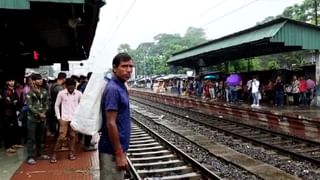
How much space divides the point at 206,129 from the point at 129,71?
42.8 feet

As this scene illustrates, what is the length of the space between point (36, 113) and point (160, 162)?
2.72 metres

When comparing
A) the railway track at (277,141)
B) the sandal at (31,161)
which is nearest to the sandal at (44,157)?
the sandal at (31,161)

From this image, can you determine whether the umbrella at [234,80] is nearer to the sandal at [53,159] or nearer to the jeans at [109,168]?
the sandal at [53,159]

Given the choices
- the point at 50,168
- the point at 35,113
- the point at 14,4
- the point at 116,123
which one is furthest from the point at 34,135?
the point at 116,123

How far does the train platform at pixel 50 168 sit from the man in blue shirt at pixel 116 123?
12.7 feet

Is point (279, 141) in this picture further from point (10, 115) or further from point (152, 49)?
point (152, 49)

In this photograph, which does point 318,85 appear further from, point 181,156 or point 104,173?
point 104,173

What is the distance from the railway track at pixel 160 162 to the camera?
28.0ft

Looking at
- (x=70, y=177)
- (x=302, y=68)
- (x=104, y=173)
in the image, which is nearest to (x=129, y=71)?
(x=104, y=173)

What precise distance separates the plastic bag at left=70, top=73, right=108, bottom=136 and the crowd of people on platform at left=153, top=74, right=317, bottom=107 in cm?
2008

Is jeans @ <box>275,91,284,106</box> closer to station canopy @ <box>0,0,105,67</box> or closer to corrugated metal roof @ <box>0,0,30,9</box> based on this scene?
station canopy @ <box>0,0,105,67</box>

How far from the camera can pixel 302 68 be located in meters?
25.8

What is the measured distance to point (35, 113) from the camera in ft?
30.1

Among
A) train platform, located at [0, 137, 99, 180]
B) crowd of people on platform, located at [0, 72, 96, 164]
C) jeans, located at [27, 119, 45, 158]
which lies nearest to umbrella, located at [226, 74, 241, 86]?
crowd of people on platform, located at [0, 72, 96, 164]
